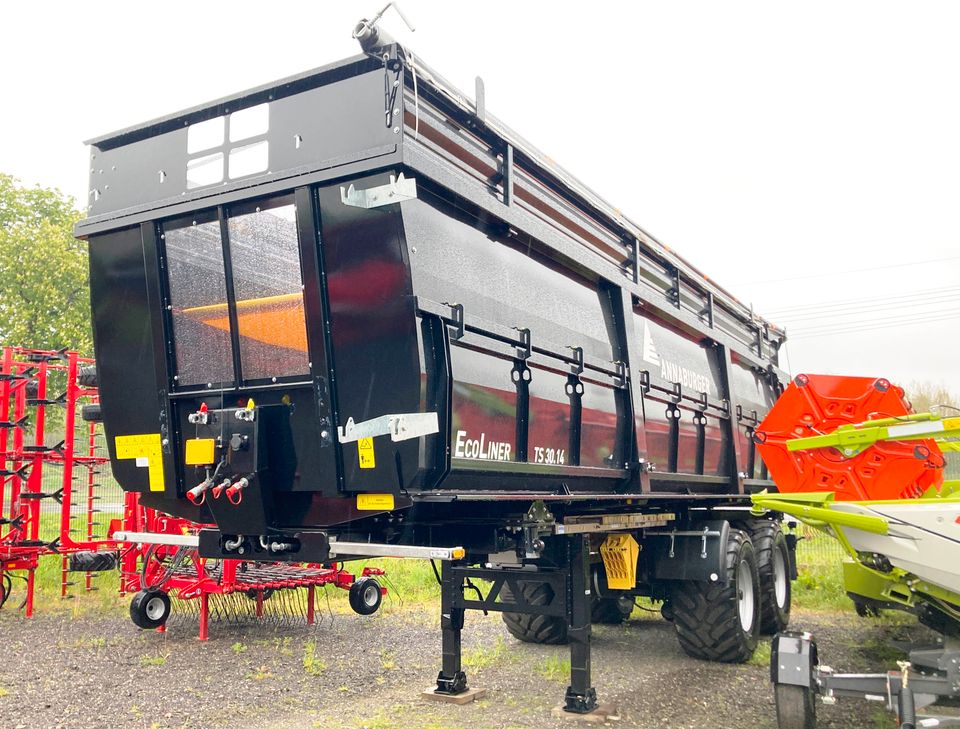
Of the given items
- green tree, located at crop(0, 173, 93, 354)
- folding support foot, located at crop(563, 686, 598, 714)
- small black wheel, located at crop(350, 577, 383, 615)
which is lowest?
folding support foot, located at crop(563, 686, 598, 714)

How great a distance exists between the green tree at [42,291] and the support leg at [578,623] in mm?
19639

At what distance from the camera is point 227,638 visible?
7.93 meters

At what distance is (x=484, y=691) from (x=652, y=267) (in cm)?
345

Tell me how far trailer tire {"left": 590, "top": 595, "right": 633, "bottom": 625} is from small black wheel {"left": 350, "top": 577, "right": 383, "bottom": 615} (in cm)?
221

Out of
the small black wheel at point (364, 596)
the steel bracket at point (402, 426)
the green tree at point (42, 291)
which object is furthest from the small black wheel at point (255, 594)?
the green tree at point (42, 291)

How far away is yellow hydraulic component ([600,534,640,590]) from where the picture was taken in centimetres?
606

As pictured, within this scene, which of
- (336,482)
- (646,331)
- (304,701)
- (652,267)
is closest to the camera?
(336,482)

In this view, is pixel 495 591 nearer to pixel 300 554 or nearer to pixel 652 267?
pixel 300 554

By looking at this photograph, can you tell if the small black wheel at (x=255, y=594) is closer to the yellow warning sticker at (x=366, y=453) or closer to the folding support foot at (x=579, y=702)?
the folding support foot at (x=579, y=702)

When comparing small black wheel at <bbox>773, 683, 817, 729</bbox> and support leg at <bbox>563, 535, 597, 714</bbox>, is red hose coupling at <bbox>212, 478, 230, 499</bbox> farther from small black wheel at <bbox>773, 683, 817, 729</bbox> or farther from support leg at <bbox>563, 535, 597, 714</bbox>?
Result: small black wheel at <bbox>773, 683, 817, 729</bbox>

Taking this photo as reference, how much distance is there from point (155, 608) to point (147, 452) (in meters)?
3.49

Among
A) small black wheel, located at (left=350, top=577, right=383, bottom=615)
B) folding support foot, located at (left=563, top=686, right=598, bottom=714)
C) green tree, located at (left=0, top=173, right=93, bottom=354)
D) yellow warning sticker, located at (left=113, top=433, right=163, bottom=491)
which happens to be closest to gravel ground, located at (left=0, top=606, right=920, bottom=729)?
folding support foot, located at (left=563, top=686, right=598, bottom=714)

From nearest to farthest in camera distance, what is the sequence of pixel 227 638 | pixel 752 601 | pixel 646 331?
pixel 646 331, pixel 752 601, pixel 227 638

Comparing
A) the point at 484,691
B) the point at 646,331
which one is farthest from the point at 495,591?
the point at 646,331
